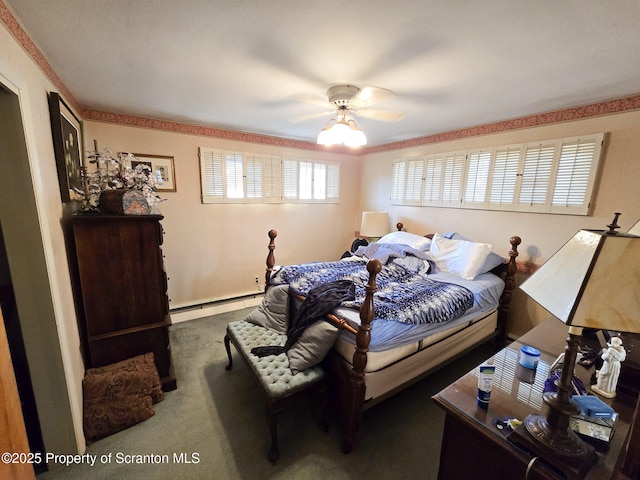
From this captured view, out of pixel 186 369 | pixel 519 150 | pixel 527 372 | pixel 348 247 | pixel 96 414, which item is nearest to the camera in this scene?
pixel 527 372

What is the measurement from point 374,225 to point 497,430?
3.11m

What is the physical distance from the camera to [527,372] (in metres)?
1.30

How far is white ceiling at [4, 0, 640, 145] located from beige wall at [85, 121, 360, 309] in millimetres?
617

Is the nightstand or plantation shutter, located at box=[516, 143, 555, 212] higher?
plantation shutter, located at box=[516, 143, 555, 212]

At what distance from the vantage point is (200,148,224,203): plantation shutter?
3355 mm

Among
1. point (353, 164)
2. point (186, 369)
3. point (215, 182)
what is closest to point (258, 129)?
point (215, 182)

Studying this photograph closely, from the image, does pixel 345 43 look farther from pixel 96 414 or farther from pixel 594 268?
pixel 96 414

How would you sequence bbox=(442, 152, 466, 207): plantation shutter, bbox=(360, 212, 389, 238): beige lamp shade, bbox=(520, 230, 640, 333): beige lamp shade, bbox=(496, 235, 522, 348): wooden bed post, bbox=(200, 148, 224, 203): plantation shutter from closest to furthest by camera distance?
bbox=(520, 230, 640, 333): beige lamp shade, bbox=(496, 235, 522, 348): wooden bed post, bbox=(442, 152, 466, 207): plantation shutter, bbox=(200, 148, 224, 203): plantation shutter, bbox=(360, 212, 389, 238): beige lamp shade

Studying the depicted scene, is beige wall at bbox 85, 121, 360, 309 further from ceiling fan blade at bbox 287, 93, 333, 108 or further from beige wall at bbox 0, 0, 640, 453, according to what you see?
ceiling fan blade at bbox 287, 93, 333, 108

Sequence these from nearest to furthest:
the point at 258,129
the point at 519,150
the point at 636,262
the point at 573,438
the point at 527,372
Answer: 1. the point at 636,262
2. the point at 573,438
3. the point at 527,372
4. the point at 519,150
5. the point at 258,129

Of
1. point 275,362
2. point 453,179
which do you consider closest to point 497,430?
point 275,362

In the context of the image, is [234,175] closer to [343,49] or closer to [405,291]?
[343,49]

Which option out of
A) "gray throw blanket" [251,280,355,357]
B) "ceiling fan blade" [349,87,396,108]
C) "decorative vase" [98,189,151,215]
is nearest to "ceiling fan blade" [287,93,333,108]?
"ceiling fan blade" [349,87,396,108]

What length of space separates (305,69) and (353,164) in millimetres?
2958
